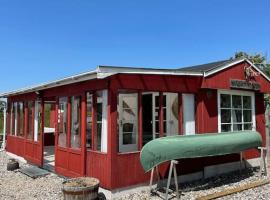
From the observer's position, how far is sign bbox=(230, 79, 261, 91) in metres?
9.88

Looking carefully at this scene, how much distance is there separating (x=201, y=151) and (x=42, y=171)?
5298mm

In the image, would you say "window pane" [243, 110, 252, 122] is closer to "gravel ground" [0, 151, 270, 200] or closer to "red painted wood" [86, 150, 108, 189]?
"gravel ground" [0, 151, 270, 200]

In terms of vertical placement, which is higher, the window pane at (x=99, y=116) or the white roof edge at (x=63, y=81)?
the white roof edge at (x=63, y=81)

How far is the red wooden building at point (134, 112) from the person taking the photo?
7.32 metres

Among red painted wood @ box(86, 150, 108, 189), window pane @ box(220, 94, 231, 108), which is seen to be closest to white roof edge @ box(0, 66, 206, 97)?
window pane @ box(220, 94, 231, 108)

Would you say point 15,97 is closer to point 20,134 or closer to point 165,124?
point 20,134

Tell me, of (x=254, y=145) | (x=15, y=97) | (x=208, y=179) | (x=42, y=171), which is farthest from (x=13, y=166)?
(x=254, y=145)

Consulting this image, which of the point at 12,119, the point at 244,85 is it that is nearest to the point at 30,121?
the point at 12,119

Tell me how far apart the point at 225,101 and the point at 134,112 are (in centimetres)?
340

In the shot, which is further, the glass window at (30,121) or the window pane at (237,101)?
the glass window at (30,121)

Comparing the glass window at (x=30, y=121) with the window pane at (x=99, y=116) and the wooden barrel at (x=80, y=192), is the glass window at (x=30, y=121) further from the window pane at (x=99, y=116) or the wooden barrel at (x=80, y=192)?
the wooden barrel at (x=80, y=192)

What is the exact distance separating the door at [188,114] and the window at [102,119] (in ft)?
7.87

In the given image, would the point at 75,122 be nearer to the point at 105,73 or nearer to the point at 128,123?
the point at 128,123

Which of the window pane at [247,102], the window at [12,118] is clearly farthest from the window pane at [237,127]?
the window at [12,118]
